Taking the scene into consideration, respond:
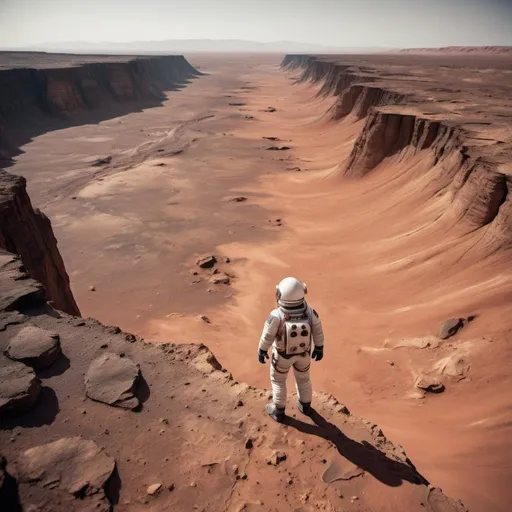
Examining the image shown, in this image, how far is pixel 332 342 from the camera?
827 centimetres

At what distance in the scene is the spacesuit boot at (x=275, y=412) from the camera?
418cm

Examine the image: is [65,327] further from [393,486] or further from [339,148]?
[339,148]

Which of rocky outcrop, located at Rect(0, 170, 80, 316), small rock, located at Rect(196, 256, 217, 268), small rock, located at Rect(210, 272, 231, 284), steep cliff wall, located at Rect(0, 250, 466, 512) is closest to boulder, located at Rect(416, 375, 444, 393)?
steep cliff wall, located at Rect(0, 250, 466, 512)

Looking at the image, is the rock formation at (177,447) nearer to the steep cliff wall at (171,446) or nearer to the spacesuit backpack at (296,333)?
the steep cliff wall at (171,446)

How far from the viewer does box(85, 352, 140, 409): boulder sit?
163 inches

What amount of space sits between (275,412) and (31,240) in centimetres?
627

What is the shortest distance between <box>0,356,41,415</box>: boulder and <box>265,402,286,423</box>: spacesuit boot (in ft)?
8.26

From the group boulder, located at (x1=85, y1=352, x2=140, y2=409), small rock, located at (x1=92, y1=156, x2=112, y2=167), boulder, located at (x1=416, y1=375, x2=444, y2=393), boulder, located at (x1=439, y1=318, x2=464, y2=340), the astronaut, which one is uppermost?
the astronaut

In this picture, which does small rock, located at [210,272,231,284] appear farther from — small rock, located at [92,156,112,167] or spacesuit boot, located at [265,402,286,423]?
small rock, located at [92,156,112,167]

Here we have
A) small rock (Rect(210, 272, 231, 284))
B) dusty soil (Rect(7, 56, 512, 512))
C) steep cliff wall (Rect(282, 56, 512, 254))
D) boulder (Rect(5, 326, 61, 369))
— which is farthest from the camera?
small rock (Rect(210, 272, 231, 284))

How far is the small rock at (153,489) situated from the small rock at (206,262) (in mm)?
9314

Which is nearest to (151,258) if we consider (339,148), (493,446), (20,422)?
(20,422)

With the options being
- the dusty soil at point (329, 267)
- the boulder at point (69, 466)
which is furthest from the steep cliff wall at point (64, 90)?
the boulder at point (69, 466)

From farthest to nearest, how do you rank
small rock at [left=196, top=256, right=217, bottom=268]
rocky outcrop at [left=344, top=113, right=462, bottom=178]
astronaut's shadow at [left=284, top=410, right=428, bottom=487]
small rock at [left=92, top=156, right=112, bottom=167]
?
small rock at [left=92, top=156, right=112, bottom=167]
rocky outcrop at [left=344, top=113, right=462, bottom=178]
small rock at [left=196, top=256, right=217, bottom=268]
astronaut's shadow at [left=284, top=410, right=428, bottom=487]
